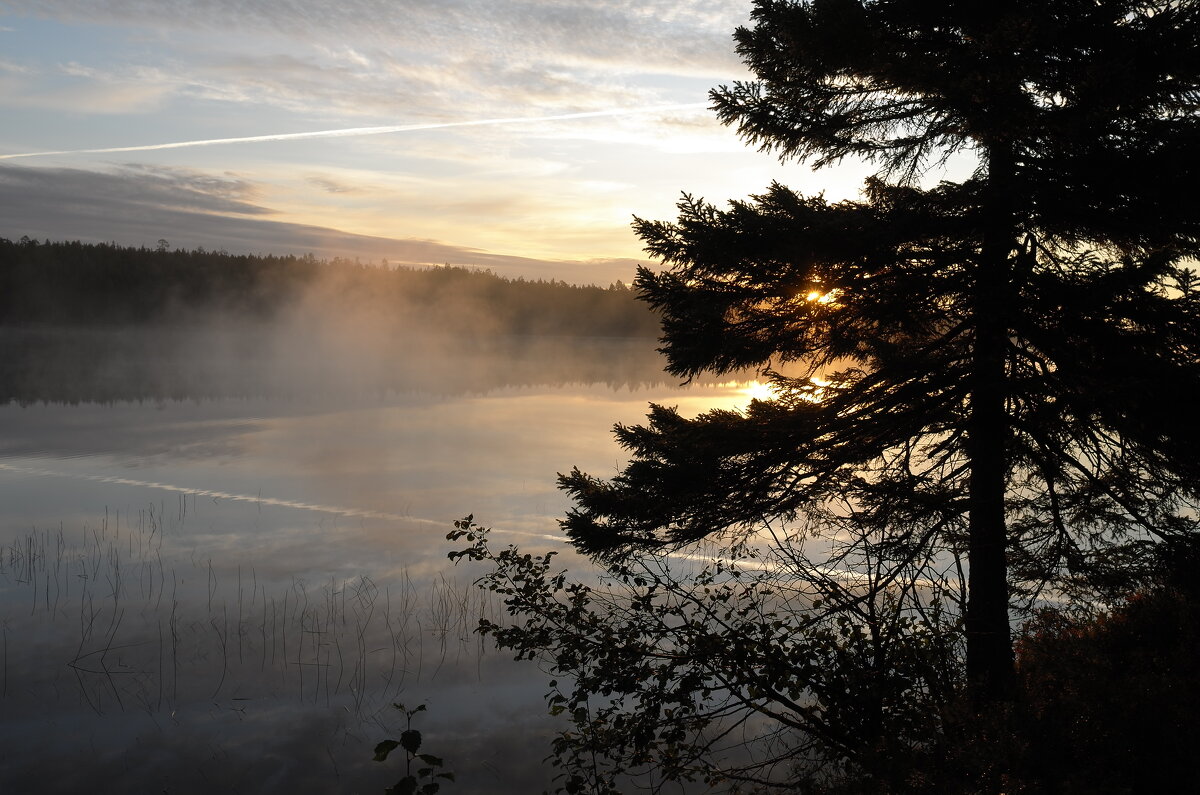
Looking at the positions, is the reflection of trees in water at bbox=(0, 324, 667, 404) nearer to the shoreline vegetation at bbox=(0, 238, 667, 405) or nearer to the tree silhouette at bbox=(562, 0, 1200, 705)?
the shoreline vegetation at bbox=(0, 238, 667, 405)

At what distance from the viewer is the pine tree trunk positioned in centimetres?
693

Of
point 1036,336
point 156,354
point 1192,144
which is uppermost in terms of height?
point 1192,144

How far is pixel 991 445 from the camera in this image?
7.52m

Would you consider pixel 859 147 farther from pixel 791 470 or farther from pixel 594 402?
pixel 594 402

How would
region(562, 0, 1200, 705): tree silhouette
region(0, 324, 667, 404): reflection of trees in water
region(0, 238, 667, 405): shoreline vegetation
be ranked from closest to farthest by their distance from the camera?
region(562, 0, 1200, 705): tree silhouette
region(0, 324, 667, 404): reflection of trees in water
region(0, 238, 667, 405): shoreline vegetation

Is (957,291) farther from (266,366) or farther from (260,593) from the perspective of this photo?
(266,366)

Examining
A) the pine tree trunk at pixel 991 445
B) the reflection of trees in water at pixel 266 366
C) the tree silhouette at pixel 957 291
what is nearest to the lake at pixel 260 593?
the tree silhouette at pixel 957 291

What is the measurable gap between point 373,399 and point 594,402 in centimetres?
991

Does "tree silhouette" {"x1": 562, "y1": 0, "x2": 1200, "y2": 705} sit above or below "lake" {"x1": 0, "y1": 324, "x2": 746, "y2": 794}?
above

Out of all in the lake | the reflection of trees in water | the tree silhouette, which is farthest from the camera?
the reflection of trees in water

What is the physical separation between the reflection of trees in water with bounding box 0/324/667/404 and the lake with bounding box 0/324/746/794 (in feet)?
27.6

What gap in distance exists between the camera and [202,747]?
767 cm

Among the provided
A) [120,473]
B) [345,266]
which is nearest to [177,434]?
[120,473]

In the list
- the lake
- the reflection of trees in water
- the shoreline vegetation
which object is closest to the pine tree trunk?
the lake
